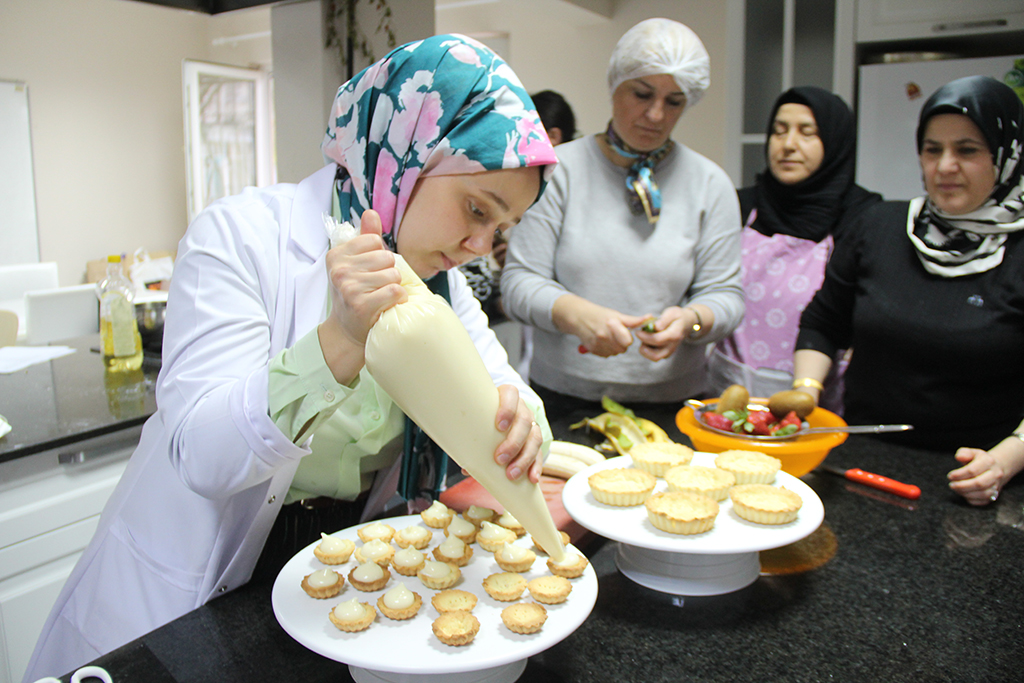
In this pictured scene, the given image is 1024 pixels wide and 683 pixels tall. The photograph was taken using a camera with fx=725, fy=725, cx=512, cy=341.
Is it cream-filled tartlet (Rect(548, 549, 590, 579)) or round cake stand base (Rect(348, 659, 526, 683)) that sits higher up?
cream-filled tartlet (Rect(548, 549, 590, 579))

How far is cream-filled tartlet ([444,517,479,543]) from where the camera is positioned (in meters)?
0.91

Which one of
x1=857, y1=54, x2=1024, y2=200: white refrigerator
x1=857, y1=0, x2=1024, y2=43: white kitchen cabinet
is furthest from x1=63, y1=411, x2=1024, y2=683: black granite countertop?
x1=857, y1=0, x2=1024, y2=43: white kitchen cabinet

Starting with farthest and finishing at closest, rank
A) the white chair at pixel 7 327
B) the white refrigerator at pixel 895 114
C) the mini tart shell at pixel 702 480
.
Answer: the white refrigerator at pixel 895 114
the white chair at pixel 7 327
the mini tart shell at pixel 702 480

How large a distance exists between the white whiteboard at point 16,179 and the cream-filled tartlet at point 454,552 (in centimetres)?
607

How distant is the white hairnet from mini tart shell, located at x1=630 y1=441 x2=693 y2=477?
0.95m

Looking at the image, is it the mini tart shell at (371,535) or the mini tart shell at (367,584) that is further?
the mini tart shell at (371,535)

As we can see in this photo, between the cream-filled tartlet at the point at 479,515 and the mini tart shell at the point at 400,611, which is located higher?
the cream-filled tartlet at the point at 479,515

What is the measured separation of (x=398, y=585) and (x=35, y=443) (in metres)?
1.23

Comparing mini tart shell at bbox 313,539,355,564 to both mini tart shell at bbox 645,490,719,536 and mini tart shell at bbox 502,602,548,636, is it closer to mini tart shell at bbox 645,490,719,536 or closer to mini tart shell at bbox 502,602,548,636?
mini tart shell at bbox 502,602,548,636

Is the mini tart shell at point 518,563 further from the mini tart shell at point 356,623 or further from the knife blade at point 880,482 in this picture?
the knife blade at point 880,482

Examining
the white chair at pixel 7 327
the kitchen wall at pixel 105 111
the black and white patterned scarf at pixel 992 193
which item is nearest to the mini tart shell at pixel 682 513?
the black and white patterned scarf at pixel 992 193

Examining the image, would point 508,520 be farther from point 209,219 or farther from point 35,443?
point 35,443

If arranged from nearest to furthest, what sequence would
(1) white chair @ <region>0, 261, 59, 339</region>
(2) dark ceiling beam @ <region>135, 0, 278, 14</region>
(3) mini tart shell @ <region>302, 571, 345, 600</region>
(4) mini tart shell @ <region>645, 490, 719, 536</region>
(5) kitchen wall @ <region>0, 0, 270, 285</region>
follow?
(3) mini tart shell @ <region>302, 571, 345, 600</region>, (4) mini tart shell @ <region>645, 490, 719, 536</region>, (2) dark ceiling beam @ <region>135, 0, 278, 14</region>, (1) white chair @ <region>0, 261, 59, 339</region>, (5) kitchen wall @ <region>0, 0, 270, 285</region>

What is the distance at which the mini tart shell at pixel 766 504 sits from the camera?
3.00 feet
